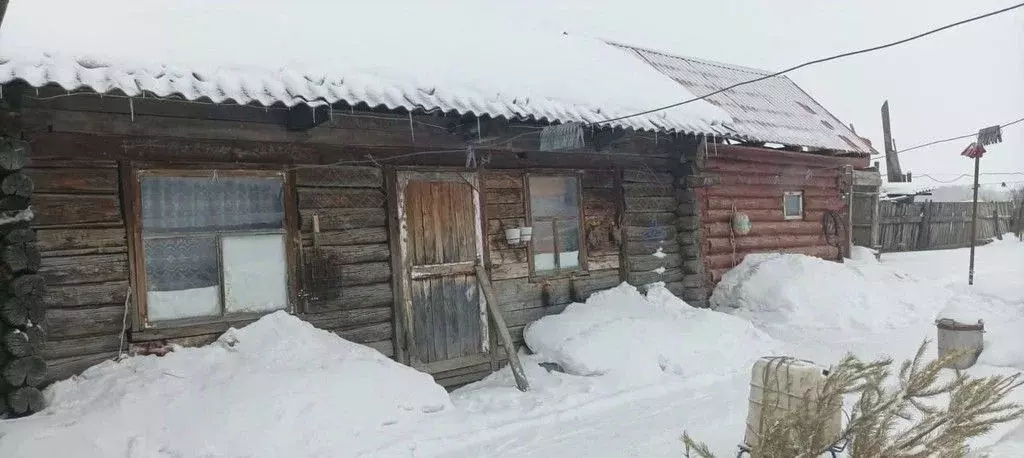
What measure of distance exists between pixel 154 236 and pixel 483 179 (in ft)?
11.0

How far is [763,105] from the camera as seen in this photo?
42.3ft

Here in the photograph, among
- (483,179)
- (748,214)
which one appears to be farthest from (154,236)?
(748,214)

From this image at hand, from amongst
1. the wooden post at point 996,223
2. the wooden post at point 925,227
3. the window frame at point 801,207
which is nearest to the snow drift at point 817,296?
the window frame at point 801,207

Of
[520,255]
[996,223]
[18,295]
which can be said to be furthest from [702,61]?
[996,223]

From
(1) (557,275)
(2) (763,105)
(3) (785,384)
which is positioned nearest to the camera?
(3) (785,384)

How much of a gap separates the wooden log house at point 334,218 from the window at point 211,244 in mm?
13

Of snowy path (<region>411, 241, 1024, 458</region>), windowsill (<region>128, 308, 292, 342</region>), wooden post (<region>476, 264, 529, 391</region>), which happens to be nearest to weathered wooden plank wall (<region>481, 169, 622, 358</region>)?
wooden post (<region>476, 264, 529, 391</region>)

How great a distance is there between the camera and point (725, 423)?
5.42m

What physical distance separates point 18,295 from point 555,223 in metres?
5.39

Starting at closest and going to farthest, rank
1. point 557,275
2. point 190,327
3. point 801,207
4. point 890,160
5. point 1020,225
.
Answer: point 190,327
point 557,275
point 801,207
point 1020,225
point 890,160

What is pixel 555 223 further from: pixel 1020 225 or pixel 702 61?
pixel 1020 225

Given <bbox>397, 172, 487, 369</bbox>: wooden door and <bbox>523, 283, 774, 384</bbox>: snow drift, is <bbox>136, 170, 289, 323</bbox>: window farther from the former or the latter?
<bbox>523, 283, 774, 384</bbox>: snow drift

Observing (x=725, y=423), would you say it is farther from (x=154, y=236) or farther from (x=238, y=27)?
(x=238, y=27)

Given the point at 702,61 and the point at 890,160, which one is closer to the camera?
the point at 702,61
